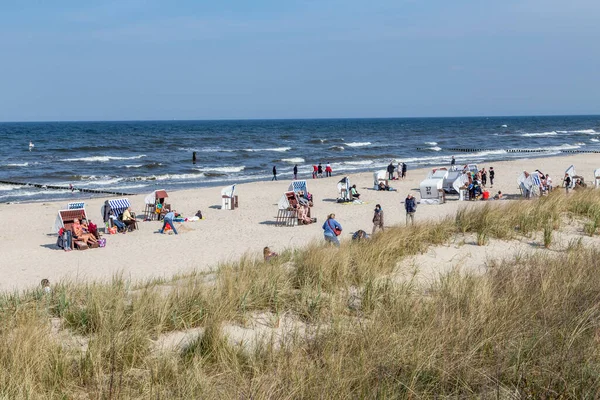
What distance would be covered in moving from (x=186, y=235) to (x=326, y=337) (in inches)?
505

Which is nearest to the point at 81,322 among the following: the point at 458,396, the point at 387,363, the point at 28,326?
the point at 28,326

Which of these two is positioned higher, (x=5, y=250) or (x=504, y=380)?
(x=504, y=380)

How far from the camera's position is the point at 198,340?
4.35 metres

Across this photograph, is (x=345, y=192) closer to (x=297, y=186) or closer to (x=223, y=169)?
(x=297, y=186)

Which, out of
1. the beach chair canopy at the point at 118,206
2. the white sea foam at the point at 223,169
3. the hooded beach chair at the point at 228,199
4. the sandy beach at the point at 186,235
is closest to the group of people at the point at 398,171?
the sandy beach at the point at 186,235

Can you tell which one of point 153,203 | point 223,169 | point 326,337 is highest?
point 326,337

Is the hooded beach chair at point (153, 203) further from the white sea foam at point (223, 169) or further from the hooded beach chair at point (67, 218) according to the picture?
the white sea foam at point (223, 169)

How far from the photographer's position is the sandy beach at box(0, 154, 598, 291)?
1252 cm

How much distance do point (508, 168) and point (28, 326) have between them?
34.2m

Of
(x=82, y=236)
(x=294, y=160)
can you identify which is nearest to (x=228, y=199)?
(x=82, y=236)

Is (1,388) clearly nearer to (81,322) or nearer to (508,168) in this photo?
(81,322)

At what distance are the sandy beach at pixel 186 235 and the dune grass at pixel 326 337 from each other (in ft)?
8.80

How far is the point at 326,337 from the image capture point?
4250 mm

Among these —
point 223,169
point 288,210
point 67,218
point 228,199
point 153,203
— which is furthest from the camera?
point 223,169
